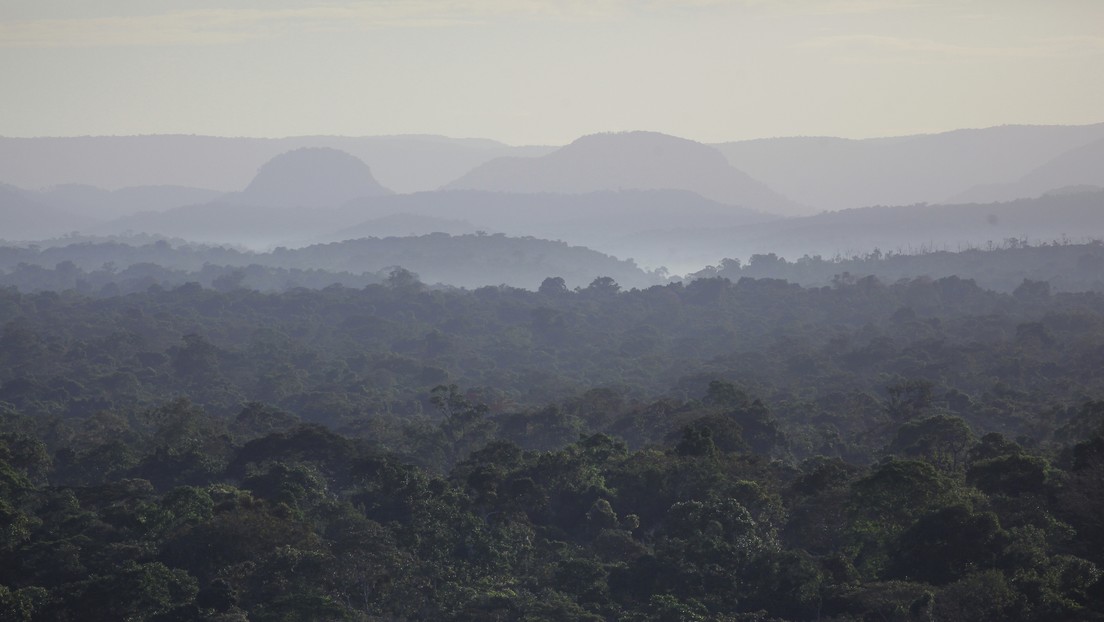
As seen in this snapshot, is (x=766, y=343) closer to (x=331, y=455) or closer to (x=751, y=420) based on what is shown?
(x=751, y=420)

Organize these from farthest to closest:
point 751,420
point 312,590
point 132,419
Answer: point 132,419 < point 751,420 < point 312,590

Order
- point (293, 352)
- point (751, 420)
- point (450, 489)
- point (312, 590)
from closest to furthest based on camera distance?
1. point (312, 590)
2. point (450, 489)
3. point (751, 420)
4. point (293, 352)

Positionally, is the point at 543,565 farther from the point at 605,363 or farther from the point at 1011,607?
the point at 605,363

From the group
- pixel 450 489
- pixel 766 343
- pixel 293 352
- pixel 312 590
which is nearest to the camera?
pixel 312 590

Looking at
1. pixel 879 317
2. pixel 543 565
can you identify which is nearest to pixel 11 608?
pixel 543 565

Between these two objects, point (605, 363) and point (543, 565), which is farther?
point (605, 363)

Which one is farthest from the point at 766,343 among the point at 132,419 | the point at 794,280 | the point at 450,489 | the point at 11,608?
the point at 794,280
